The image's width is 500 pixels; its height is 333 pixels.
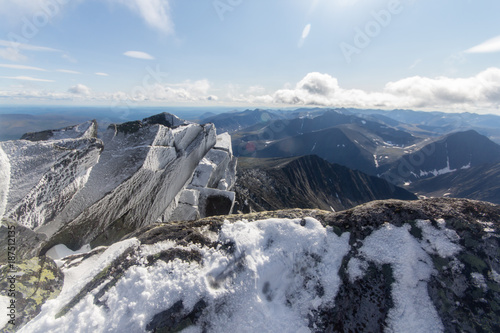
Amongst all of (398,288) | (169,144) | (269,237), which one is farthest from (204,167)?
(398,288)

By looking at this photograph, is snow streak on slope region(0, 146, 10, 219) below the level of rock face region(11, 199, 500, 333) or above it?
above

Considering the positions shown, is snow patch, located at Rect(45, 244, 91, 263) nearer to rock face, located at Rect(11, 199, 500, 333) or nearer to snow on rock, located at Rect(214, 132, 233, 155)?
rock face, located at Rect(11, 199, 500, 333)

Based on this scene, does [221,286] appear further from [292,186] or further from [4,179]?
[292,186]

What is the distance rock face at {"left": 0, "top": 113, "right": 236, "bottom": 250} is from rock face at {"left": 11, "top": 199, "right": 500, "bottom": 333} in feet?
17.2

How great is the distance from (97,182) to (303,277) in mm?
20838

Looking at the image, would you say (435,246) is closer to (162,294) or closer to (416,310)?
Answer: (416,310)

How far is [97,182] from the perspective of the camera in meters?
21.6

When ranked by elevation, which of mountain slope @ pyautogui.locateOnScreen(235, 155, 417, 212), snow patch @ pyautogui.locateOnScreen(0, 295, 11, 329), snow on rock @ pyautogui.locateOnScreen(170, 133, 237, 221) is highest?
snow patch @ pyautogui.locateOnScreen(0, 295, 11, 329)

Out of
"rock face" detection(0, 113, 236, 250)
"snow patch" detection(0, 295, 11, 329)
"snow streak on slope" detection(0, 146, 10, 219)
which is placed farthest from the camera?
"rock face" detection(0, 113, 236, 250)

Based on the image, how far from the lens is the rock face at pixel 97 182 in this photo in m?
17.0

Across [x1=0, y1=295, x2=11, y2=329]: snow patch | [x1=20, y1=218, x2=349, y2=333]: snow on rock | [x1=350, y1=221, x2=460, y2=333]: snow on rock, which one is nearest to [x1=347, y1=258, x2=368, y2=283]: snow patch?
[x1=350, y1=221, x2=460, y2=333]: snow on rock

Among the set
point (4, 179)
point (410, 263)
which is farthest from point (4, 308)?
point (410, 263)

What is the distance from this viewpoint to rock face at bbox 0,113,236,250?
17031mm

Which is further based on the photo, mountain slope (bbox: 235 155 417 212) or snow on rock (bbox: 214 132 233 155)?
mountain slope (bbox: 235 155 417 212)
